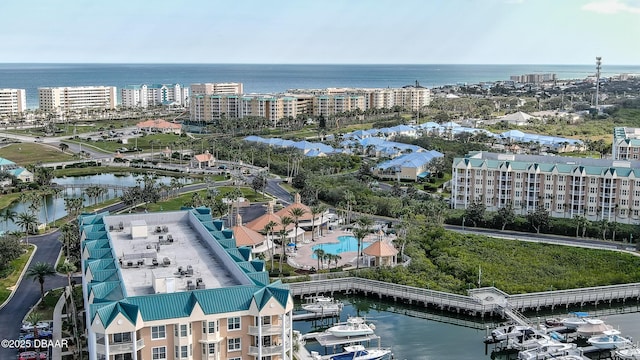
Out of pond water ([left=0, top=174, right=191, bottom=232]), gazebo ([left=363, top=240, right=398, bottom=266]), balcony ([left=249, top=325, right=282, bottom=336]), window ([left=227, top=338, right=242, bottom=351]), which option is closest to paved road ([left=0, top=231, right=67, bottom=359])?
pond water ([left=0, top=174, right=191, bottom=232])

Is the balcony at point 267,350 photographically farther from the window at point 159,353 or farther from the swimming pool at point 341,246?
the swimming pool at point 341,246

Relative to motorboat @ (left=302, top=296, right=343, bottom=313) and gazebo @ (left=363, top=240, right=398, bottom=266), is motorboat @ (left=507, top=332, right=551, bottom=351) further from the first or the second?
gazebo @ (left=363, top=240, right=398, bottom=266)

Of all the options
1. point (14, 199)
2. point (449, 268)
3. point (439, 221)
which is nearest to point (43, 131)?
point (14, 199)

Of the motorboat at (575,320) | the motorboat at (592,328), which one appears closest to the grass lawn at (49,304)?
the motorboat at (575,320)

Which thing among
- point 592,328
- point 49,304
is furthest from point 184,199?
point 592,328

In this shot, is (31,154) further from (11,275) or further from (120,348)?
(120,348)

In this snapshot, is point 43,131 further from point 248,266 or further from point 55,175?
point 248,266
